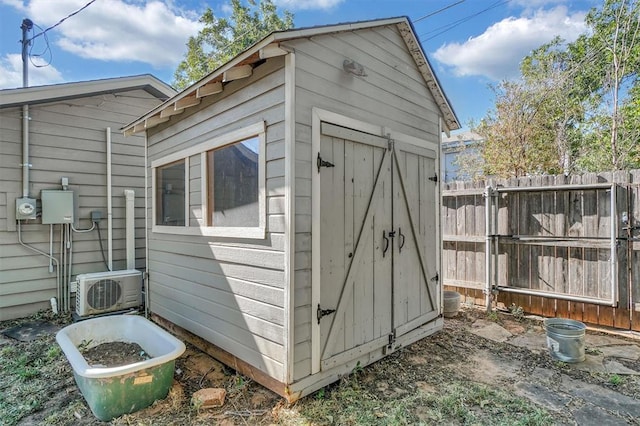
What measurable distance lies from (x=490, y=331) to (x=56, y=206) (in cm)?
572

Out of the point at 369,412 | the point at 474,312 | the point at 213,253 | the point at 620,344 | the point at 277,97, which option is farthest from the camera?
the point at 474,312

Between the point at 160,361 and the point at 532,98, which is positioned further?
the point at 532,98

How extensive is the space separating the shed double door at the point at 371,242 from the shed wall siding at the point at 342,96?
6.5 inches

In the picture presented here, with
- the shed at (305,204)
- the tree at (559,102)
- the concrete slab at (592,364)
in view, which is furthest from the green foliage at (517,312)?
the tree at (559,102)

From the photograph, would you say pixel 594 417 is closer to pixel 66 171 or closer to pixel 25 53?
pixel 66 171

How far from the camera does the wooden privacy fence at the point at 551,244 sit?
3561 mm

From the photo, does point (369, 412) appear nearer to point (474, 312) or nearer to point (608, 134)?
point (474, 312)

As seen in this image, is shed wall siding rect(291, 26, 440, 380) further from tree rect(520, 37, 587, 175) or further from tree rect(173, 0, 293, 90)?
tree rect(173, 0, 293, 90)

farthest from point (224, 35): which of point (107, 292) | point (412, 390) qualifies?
point (412, 390)

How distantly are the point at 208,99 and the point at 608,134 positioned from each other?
9787 mm

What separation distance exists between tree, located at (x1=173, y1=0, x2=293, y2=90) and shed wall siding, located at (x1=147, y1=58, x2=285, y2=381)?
12145 mm

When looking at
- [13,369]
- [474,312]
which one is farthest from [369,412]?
[13,369]

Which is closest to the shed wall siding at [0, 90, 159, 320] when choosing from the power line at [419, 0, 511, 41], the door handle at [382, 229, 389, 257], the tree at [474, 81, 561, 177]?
the door handle at [382, 229, 389, 257]

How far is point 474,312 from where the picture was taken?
4617 millimetres
